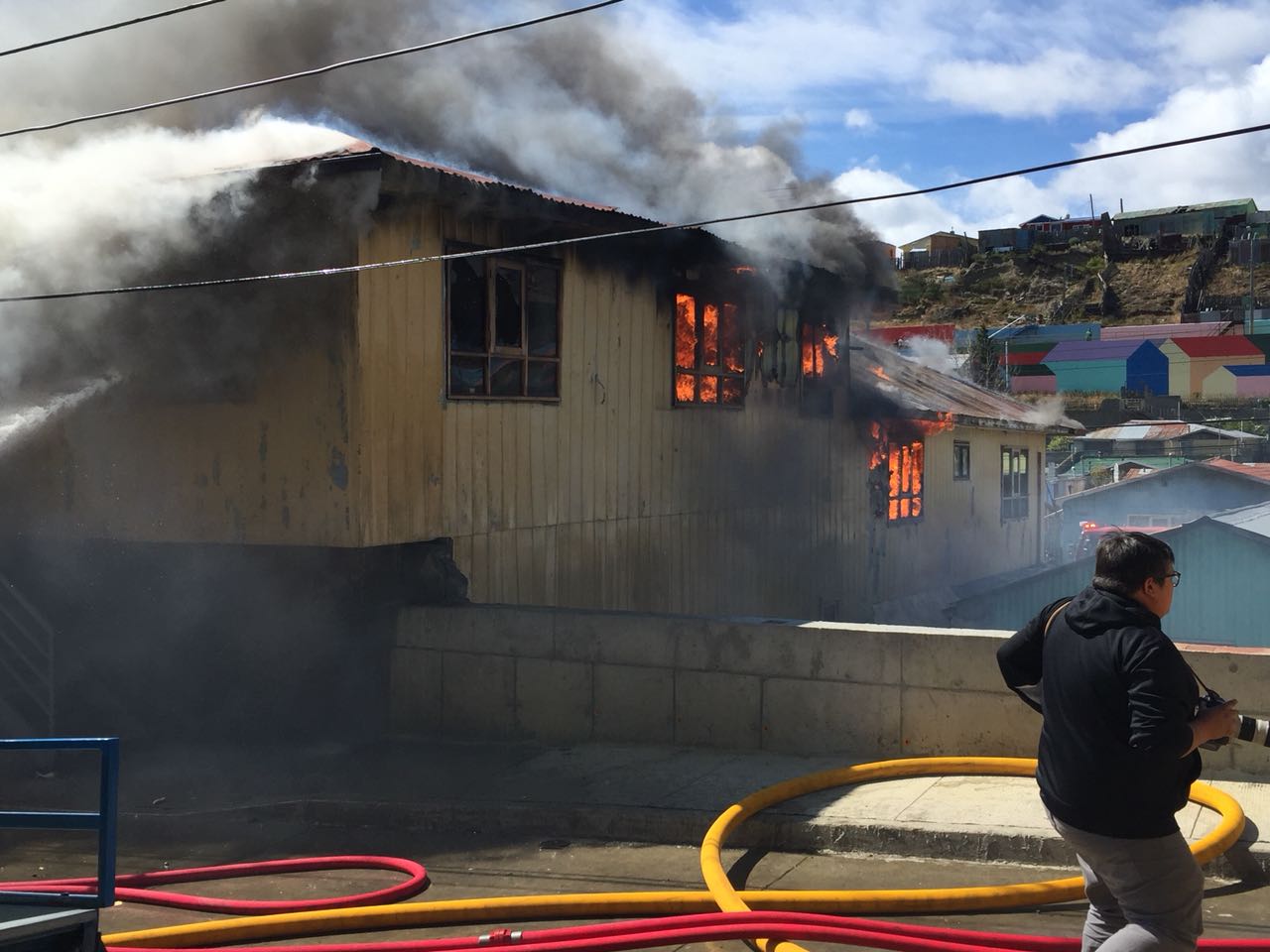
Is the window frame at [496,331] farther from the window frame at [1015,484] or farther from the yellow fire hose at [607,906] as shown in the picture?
the window frame at [1015,484]

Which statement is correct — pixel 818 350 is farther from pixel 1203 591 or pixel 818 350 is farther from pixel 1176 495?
pixel 1176 495

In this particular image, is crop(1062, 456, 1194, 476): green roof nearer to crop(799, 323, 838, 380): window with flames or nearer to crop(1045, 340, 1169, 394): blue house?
crop(799, 323, 838, 380): window with flames

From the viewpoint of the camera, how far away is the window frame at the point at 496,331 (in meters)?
10.7

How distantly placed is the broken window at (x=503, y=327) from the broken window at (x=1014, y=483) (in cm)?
1733

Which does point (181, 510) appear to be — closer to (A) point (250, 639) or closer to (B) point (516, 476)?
(A) point (250, 639)

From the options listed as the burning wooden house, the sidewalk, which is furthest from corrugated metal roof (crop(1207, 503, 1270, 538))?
the sidewalk

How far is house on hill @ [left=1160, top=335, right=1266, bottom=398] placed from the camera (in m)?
72.5

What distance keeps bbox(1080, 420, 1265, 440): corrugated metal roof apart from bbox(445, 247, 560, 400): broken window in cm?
3726

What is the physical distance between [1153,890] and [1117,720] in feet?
1.70

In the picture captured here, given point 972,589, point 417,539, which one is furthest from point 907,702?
point 972,589

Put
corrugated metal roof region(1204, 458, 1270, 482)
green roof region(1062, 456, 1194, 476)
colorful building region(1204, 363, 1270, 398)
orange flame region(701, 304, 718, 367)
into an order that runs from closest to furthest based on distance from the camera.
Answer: orange flame region(701, 304, 718, 367)
corrugated metal roof region(1204, 458, 1270, 482)
green roof region(1062, 456, 1194, 476)
colorful building region(1204, 363, 1270, 398)

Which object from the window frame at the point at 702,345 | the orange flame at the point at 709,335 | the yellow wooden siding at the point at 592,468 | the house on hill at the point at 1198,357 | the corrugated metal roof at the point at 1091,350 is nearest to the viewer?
the yellow wooden siding at the point at 592,468

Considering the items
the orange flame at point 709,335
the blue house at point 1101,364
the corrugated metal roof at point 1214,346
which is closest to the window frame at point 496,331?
the orange flame at point 709,335

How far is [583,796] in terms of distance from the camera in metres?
7.74
